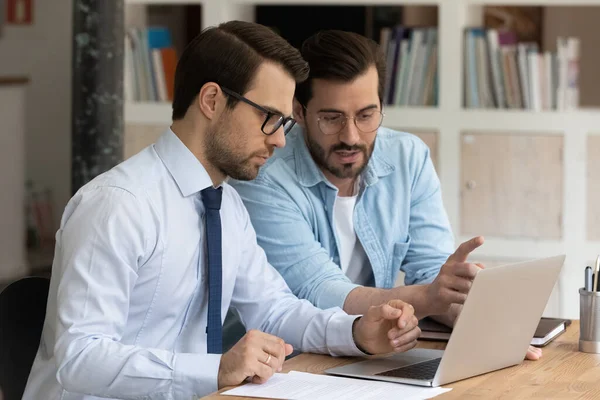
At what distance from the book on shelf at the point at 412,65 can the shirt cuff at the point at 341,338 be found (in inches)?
99.4

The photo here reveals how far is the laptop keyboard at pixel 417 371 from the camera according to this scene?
180 centimetres

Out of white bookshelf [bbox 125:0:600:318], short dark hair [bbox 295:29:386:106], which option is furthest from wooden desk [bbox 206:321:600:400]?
white bookshelf [bbox 125:0:600:318]

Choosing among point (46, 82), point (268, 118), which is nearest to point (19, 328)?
point (268, 118)

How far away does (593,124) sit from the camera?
418 centimetres

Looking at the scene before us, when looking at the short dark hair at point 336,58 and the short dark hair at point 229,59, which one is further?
the short dark hair at point 336,58

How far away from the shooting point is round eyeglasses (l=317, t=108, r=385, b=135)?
8.05ft

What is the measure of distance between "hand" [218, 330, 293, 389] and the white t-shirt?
0.87m

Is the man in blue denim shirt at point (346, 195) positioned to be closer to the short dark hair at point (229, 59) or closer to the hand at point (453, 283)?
the hand at point (453, 283)

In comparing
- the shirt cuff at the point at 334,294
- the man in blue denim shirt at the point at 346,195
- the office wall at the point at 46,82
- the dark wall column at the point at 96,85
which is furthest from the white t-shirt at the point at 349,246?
the office wall at the point at 46,82

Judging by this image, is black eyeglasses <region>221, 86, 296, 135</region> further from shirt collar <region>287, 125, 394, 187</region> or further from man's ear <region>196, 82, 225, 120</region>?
shirt collar <region>287, 125, 394, 187</region>

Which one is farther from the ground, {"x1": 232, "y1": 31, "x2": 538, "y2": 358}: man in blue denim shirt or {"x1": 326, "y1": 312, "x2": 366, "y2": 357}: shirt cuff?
{"x1": 232, "y1": 31, "x2": 538, "y2": 358}: man in blue denim shirt

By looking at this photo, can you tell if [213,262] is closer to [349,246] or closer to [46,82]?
[349,246]

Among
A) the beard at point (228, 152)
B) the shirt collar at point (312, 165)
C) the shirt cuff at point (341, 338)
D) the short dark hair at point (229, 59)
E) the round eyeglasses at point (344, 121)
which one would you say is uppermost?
the short dark hair at point (229, 59)

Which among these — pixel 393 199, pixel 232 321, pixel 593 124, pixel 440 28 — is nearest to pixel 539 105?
pixel 593 124
